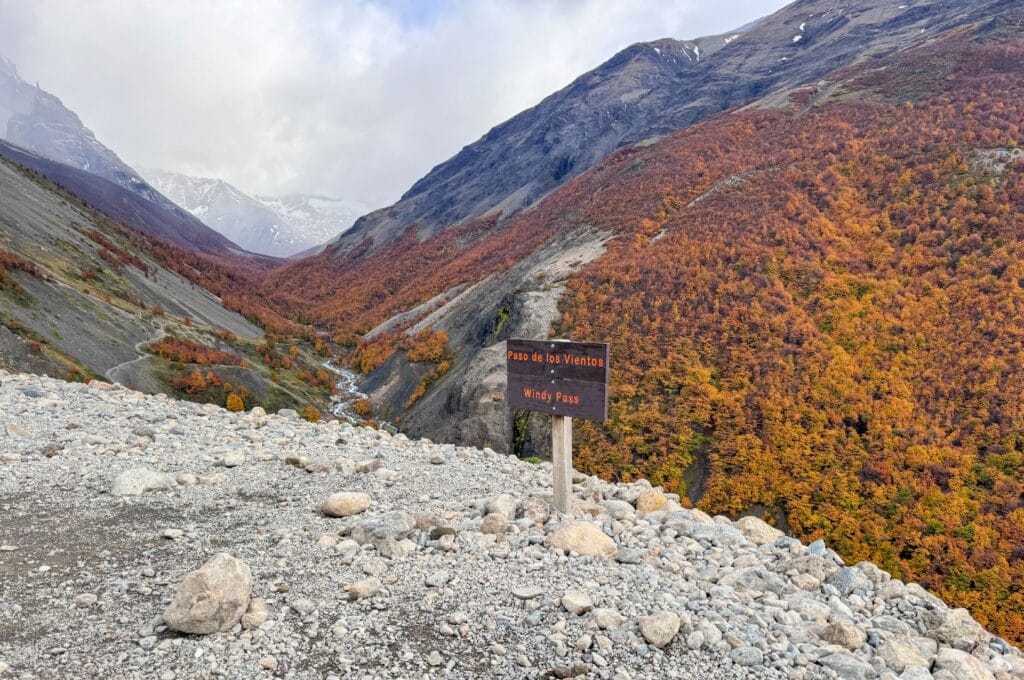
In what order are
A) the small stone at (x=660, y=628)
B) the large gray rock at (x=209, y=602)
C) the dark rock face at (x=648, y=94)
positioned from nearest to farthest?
the large gray rock at (x=209, y=602)
the small stone at (x=660, y=628)
the dark rock face at (x=648, y=94)

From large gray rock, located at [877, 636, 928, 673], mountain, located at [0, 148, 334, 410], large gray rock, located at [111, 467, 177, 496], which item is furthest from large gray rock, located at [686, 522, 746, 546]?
mountain, located at [0, 148, 334, 410]

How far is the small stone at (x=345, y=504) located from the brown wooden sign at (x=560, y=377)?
2550mm

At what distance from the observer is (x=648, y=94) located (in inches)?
3915

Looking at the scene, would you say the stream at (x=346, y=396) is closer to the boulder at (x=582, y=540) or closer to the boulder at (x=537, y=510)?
the boulder at (x=537, y=510)

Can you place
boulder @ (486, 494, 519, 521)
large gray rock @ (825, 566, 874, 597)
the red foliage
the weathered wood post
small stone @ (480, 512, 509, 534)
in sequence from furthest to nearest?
the red foliage → the weathered wood post → boulder @ (486, 494, 519, 521) → small stone @ (480, 512, 509, 534) → large gray rock @ (825, 566, 874, 597)

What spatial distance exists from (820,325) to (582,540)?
678 inches

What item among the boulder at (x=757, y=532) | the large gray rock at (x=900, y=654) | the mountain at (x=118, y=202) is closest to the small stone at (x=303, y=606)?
the large gray rock at (x=900, y=654)

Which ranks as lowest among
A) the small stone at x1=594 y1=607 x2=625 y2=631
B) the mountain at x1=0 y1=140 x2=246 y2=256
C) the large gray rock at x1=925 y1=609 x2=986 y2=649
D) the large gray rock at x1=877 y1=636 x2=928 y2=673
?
the large gray rock at x1=925 y1=609 x2=986 y2=649

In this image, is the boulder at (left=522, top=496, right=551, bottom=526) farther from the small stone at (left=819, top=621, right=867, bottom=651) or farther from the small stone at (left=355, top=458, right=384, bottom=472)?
the small stone at (left=819, top=621, right=867, bottom=651)

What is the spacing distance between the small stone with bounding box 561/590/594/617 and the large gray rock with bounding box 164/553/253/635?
10.0 feet

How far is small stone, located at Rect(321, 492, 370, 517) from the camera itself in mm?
7121

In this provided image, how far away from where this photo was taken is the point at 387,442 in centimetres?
1121

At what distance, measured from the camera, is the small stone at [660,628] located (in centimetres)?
472

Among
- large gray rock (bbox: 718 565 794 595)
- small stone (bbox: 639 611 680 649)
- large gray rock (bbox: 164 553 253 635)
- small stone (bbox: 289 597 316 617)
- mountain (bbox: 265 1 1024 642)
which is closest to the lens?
large gray rock (bbox: 164 553 253 635)
